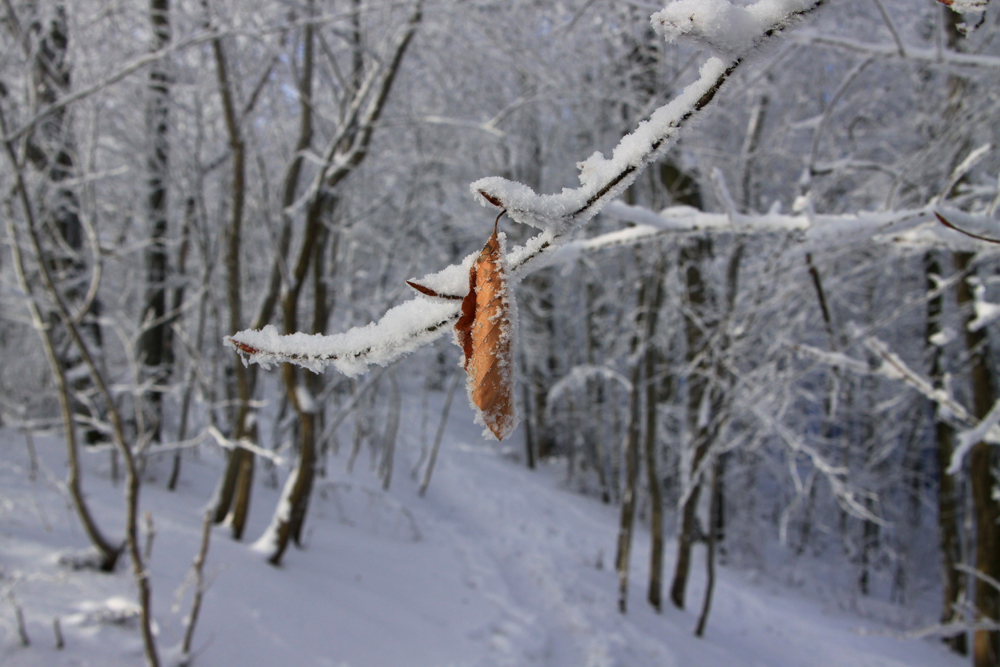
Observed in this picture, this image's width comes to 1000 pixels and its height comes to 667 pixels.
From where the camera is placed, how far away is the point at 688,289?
4.92m

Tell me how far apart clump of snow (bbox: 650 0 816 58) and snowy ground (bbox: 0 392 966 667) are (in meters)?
2.29

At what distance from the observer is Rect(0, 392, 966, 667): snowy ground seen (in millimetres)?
2695

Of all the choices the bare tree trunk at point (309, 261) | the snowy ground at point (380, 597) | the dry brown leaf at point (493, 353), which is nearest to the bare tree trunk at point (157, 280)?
Result: the snowy ground at point (380, 597)

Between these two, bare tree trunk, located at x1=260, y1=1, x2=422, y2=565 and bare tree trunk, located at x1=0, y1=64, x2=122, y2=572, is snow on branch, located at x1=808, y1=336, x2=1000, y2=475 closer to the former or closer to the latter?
bare tree trunk, located at x1=0, y1=64, x2=122, y2=572

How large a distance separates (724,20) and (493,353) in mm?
258

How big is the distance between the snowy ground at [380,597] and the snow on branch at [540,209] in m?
2.28

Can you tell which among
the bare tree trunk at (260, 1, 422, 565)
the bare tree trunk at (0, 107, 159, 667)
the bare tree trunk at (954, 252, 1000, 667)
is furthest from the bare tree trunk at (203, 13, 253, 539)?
the bare tree trunk at (954, 252, 1000, 667)


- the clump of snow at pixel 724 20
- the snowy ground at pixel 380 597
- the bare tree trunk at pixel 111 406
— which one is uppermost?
the clump of snow at pixel 724 20

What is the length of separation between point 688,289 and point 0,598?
4890 millimetres

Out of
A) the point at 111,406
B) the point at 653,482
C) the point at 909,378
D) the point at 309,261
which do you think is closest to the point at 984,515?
the point at 653,482

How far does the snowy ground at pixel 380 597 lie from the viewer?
8.84ft

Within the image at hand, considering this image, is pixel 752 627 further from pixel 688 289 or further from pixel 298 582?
pixel 298 582

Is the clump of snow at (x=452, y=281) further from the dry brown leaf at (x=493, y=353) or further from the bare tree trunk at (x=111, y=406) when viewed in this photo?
the bare tree trunk at (x=111, y=406)

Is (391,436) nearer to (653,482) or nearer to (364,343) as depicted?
(653,482)
